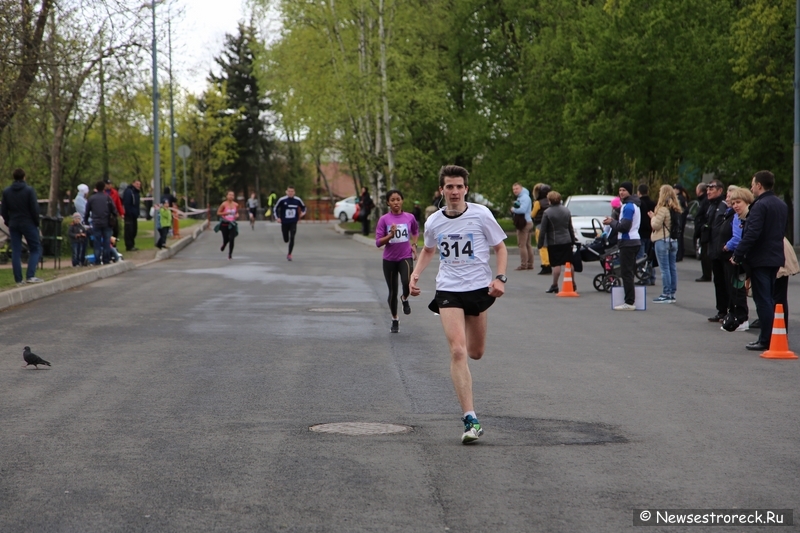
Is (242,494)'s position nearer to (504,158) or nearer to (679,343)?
(679,343)

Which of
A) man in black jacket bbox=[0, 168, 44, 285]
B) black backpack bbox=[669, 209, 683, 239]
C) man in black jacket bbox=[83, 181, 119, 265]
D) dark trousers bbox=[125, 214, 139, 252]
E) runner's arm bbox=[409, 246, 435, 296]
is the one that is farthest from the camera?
dark trousers bbox=[125, 214, 139, 252]

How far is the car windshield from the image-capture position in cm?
3135

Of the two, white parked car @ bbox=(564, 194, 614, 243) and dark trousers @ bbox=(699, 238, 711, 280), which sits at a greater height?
white parked car @ bbox=(564, 194, 614, 243)

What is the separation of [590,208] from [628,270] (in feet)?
45.5

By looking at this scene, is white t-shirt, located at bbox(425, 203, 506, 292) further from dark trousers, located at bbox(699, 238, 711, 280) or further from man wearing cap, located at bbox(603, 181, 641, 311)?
dark trousers, located at bbox(699, 238, 711, 280)

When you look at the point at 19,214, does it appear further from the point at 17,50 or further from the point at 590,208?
the point at 590,208

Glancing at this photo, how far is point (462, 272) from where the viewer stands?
312 inches

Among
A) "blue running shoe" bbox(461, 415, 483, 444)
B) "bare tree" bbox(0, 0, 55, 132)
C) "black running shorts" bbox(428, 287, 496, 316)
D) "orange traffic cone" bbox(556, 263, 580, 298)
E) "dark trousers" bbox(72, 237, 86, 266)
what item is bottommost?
"orange traffic cone" bbox(556, 263, 580, 298)

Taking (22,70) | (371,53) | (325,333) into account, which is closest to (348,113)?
(371,53)

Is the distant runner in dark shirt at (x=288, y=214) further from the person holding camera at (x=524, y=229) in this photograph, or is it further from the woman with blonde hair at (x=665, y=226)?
the woman with blonde hair at (x=665, y=226)

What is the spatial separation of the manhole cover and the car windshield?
23.8m

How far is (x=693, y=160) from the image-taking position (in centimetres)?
3900

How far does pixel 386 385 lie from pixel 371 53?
38270mm

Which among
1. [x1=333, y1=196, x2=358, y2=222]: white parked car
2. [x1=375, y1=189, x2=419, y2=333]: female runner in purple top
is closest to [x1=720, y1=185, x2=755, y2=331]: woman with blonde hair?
[x1=375, y1=189, x2=419, y2=333]: female runner in purple top
